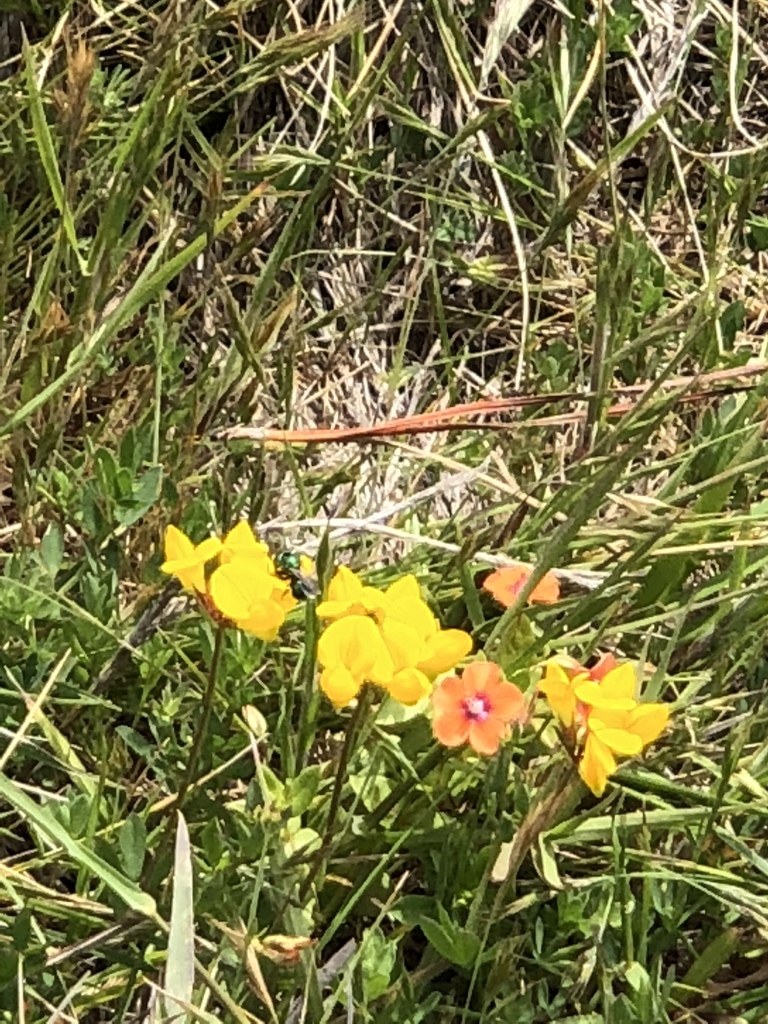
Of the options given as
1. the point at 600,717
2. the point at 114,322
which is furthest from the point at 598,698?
the point at 114,322

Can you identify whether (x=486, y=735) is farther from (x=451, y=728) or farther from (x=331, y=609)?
(x=331, y=609)

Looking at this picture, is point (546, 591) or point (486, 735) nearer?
point (486, 735)

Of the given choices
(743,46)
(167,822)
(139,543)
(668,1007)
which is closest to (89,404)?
(139,543)

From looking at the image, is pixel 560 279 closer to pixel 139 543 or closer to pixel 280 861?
pixel 139 543

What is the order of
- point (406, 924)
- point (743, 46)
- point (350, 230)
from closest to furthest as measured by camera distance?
point (406, 924)
point (350, 230)
point (743, 46)

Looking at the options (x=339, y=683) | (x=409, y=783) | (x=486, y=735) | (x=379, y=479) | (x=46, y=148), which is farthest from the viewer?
Result: (x=379, y=479)

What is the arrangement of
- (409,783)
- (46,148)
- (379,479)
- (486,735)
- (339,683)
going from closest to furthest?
1. (339,683)
2. (486,735)
3. (409,783)
4. (46,148)
5. (379,479)
